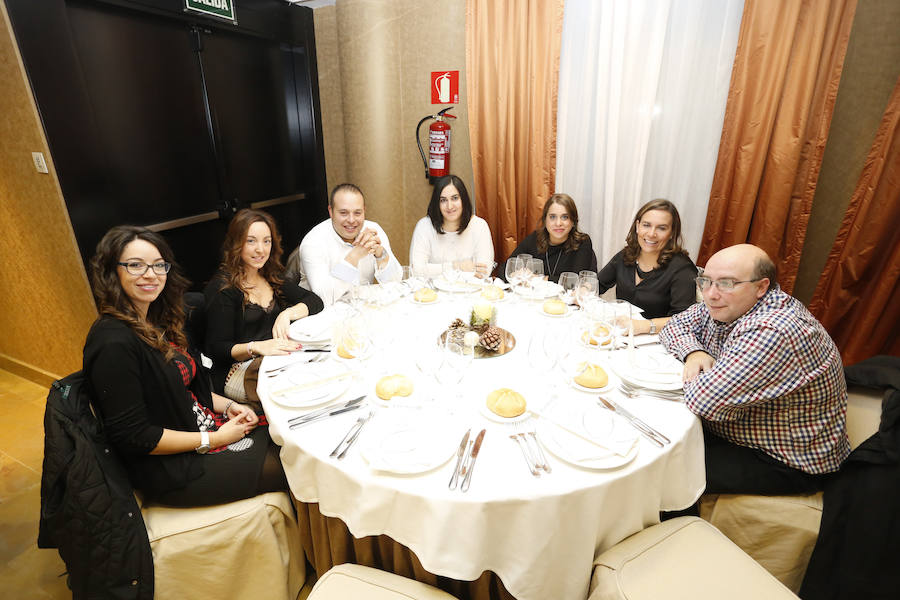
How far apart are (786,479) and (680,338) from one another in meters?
0.54

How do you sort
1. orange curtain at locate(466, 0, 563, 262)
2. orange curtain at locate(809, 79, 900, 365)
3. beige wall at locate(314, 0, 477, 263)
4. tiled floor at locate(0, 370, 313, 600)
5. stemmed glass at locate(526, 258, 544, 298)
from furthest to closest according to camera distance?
1. beige wall at locate(314, 0, 477, 263)
2. orange curtain at locate(466, 0, 563, 262)
3. orange curtain at locate(809, 79, 900, 365)
4. stemmed glass at locate(526, 258, 544, 298)
5. tiled floor at locate(0, 370, 313, 600)

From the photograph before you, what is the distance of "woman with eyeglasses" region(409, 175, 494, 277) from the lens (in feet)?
9.57

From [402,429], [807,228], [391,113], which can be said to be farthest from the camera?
[391,113]

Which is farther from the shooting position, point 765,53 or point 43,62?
point 765,53

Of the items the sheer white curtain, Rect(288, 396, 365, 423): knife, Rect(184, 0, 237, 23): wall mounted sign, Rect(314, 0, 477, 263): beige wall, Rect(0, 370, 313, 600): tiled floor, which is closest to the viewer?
Rect(288, 396, 365, 423): knife

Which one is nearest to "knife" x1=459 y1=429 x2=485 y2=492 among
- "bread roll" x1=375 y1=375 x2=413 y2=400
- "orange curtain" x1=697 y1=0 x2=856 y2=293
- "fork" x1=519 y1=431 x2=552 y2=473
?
"fork" x1=519 y1=431 x2=552 y2=473

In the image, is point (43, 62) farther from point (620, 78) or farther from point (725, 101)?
point (725, 101)

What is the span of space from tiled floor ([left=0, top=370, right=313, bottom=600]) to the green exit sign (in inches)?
109

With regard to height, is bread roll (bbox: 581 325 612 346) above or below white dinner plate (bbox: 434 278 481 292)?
above

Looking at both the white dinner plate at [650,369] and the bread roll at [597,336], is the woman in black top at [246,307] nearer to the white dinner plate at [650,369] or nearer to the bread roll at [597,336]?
the bread roll at [597,336]

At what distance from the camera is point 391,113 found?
148 inches

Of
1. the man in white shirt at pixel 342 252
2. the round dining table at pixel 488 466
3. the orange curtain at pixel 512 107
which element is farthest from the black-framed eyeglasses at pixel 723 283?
the orange curtain at pixel 512 107

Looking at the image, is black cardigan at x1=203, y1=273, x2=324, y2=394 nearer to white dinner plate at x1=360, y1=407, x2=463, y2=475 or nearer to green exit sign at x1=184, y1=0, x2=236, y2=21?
white dinner plate at x1=360, y1=407, x2=463, y2=475

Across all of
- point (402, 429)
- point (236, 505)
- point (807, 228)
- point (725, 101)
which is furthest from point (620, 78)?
point (236, 505)
